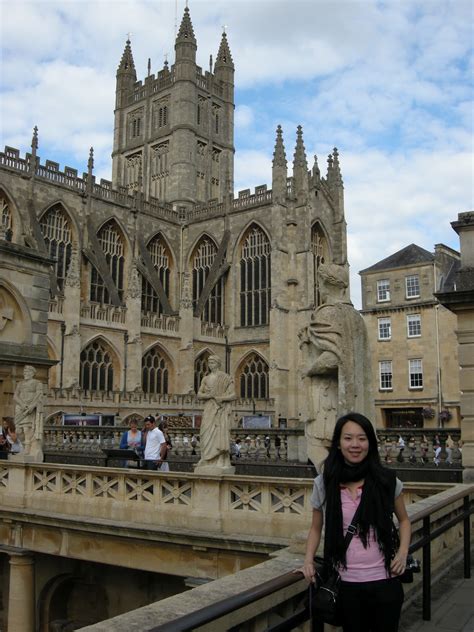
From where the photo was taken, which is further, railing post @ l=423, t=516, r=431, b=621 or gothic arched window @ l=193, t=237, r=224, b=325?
gothic arched window @ l=193, t=237, r=224, b=325

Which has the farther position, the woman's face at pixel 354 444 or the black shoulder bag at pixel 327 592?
the woman's face at pixel 354 444

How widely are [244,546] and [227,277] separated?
3873cm

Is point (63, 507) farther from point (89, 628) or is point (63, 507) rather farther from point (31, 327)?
point (89, 628)

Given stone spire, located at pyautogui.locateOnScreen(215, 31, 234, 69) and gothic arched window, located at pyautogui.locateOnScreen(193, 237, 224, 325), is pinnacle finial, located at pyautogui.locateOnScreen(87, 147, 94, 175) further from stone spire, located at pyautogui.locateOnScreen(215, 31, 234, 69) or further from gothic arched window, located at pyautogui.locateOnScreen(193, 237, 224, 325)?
stone spire, located at pyautogui.locateOnScreen(215, 31, 234, 69)

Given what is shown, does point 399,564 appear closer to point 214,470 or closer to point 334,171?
point 214,470

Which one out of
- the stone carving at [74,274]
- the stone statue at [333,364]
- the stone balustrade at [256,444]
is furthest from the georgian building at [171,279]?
the stone statue at [333,364]

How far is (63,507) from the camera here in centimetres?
1036

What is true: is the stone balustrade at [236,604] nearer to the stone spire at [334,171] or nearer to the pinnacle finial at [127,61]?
the stone spire at [334,171]

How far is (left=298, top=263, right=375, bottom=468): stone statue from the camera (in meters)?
6.25

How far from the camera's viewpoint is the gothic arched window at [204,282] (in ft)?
151

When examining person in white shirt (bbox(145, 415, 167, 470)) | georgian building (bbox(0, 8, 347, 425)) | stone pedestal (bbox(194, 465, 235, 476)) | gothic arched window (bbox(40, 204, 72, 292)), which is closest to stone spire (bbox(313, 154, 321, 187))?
georgian building (bbox(0, 8, 347, 425))

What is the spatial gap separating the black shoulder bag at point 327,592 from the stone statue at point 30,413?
9473mm

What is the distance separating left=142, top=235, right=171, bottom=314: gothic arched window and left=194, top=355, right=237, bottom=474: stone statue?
35137mm

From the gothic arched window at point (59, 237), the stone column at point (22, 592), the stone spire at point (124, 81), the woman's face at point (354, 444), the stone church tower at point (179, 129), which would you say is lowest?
the stone column at point (22, 592)
